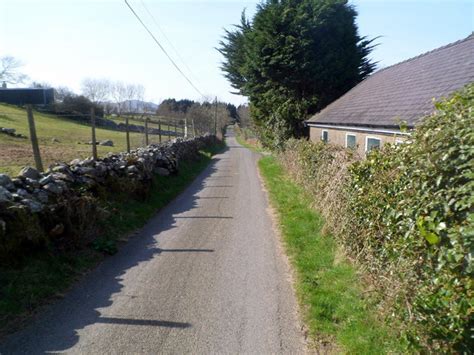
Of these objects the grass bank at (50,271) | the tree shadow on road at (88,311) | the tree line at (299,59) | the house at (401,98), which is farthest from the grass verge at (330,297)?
the tree line at (299,59)

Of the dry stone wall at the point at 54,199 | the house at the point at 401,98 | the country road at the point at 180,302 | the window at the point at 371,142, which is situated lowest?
the country road at the point at 180,302

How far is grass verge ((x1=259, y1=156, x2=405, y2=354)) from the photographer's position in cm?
355

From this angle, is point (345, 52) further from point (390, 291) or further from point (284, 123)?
point (390, 291)

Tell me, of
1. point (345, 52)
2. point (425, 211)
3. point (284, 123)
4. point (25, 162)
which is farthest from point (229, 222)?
point (345, 52)

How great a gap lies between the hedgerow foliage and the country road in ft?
4.27

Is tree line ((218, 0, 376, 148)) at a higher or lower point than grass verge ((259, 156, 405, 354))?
higher

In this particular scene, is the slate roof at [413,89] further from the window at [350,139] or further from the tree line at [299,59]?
the tree line at [299,59]

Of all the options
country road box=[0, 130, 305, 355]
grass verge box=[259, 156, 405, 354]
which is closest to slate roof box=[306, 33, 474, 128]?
grass verge box=[259, 156, 405, 354]

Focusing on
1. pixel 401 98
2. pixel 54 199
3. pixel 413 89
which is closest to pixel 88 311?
pixel 54 199

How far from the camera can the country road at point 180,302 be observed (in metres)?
3.63

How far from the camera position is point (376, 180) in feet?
14.3

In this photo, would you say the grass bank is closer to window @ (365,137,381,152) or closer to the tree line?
window @ (365,137,381,152)

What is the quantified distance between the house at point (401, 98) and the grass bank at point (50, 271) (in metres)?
5.48

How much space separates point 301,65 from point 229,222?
47.8ft
